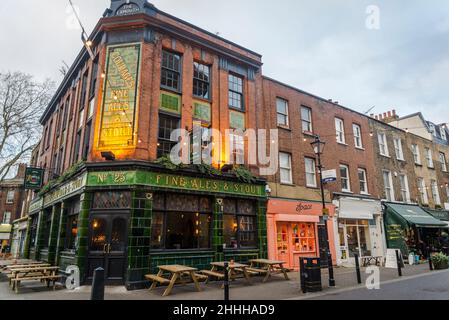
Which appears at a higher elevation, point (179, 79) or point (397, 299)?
point (179, 79)

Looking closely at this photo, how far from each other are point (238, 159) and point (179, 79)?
4.82m

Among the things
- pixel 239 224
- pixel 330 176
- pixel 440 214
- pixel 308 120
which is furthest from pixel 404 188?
pixel 239 224

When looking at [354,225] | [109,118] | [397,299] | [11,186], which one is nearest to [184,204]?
[109,118]

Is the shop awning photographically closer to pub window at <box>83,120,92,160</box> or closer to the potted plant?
the potted plant

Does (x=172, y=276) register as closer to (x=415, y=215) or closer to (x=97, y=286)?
(x=97, y=286)

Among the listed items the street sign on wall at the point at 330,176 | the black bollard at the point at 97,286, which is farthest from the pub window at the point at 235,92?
the black bollard at the point at 97,286

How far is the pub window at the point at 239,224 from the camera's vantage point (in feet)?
45.2

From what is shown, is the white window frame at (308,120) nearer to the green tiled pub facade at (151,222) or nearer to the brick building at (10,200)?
the green tiled pub facade at (151,222)

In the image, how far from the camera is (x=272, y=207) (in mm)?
15328

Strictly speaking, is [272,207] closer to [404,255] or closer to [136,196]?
[136,196]

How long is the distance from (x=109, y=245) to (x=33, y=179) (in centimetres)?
1035

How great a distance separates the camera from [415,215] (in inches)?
833

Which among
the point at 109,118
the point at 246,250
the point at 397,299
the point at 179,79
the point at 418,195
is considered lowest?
the point at 397,299

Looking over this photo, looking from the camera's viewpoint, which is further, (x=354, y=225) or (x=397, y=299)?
(x=354, y=225)
